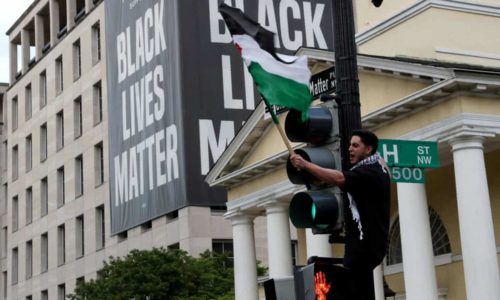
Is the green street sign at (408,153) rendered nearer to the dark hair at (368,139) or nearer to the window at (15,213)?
the dark hair at (368,139)

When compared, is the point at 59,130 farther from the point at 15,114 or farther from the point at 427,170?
the point at 427,170

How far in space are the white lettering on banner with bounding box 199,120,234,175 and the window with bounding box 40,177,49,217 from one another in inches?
846

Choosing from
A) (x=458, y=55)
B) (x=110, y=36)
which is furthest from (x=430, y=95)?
(x=110, y=36)

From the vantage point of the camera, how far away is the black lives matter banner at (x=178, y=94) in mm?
49656

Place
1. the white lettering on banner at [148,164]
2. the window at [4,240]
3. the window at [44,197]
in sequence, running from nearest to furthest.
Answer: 1. the white lettering on banner at [148,164]
2. the window at [44,197]
3. the window at [4,240]

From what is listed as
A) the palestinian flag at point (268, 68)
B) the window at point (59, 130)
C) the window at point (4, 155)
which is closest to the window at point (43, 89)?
the window at point (59, 130)

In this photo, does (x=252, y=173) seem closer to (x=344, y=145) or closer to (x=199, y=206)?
(x=199, y=206)

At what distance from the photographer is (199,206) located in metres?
49.2

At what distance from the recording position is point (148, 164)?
5241cm

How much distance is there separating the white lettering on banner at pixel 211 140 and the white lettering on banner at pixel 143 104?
2651 mm

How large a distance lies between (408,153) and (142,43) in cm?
4314

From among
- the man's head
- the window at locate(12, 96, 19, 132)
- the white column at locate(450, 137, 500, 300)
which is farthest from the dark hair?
the window at locate(12, 96, 19, 132)

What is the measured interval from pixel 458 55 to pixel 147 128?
22524 mm

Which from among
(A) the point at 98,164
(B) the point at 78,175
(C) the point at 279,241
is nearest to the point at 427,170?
(C) the point at 279,241
